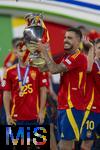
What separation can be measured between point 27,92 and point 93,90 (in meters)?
0.89

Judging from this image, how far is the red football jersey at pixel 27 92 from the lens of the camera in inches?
364

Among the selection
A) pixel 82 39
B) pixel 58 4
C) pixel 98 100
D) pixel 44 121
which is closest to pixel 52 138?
pixel 44 121

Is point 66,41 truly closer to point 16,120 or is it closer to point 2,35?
point 16,120

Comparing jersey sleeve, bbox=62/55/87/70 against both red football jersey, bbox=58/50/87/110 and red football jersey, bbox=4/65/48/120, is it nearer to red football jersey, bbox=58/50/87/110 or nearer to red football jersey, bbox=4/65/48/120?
red football jersey, bbox=58/50/87/110

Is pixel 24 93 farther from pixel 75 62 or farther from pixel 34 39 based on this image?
pixel 34 39

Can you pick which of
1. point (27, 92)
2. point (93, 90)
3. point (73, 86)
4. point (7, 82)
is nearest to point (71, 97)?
point (73, 86)

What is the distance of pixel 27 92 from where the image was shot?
9.25 meters

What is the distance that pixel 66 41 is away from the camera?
8.41 metres

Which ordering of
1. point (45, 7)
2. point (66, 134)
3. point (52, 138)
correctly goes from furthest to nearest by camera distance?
point (45, 7)
point (52, 138)
point (66, 134)

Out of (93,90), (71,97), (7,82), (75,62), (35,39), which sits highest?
(35,39)

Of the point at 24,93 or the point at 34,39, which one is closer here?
the point at 34,39

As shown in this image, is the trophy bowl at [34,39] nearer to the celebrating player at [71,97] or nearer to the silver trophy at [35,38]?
the silver trophy at [35,38]

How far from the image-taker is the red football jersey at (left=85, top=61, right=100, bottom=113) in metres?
8.98

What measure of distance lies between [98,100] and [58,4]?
4007 millimetres
